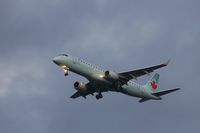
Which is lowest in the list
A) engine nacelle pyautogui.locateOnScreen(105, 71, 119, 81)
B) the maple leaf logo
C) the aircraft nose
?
engine nacelle pyautogui.locateOnScreen(105, 71, 119, 81)

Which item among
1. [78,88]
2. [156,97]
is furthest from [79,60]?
[156,97]

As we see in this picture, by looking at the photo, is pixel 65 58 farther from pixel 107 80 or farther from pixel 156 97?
pixel 156 97

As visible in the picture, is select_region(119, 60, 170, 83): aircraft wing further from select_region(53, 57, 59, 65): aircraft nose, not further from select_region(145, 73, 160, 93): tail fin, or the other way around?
select_region(145, 73, 160, 93): tail fin

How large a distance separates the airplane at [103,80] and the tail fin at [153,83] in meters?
1.61

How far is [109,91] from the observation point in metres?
119

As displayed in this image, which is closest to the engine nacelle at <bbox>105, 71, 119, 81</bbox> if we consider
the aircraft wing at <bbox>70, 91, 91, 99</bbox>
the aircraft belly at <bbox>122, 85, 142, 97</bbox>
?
the aircraft belly at <bbox>122, 85, 142, 97</bbox>

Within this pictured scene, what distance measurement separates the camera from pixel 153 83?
5226 inches

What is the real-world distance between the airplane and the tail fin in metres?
1.61

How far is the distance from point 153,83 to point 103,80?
2101 centimetres

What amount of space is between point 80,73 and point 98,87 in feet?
24.0

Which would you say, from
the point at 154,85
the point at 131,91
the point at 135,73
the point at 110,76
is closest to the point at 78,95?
the point at 131,91

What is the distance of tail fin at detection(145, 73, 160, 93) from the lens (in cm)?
12919

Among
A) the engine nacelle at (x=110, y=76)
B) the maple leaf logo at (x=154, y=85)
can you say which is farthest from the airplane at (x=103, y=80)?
the maple leaf logo at (x=154, y=85)

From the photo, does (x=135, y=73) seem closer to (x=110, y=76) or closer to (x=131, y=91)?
(x=110, y=76)
